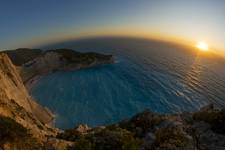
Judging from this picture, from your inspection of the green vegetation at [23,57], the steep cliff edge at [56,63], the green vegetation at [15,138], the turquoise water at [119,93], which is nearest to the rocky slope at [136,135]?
the green vegetation at [15,138]

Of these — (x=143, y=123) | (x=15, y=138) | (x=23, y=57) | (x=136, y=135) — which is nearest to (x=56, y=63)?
(x=23, y=57)

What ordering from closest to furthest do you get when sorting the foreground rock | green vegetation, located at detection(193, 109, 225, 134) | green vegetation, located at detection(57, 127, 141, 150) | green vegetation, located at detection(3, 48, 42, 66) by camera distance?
green vegetation, located at detection(57, 127, 141, 150) < the foreground rock < green vegetation, located at detection(193, 109, 225, 134) < green vegetation, located at detection(3, 48, 42, 66)

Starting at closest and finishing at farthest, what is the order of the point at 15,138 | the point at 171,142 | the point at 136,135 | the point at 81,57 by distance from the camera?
the point at 15,138
the point at 171,142
the point at 136,135
the point at 81,57

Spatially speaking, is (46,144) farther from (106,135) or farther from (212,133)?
(212,133)

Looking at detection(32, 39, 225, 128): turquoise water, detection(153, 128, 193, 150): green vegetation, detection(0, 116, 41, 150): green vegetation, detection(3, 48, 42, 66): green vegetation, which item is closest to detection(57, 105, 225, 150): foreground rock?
detection(153, 128, 193, 150): green vegetation

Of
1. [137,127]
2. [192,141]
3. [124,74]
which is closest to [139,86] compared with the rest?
[124,74]

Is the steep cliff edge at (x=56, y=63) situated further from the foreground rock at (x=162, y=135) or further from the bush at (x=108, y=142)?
the bush at (x=108, y=142)

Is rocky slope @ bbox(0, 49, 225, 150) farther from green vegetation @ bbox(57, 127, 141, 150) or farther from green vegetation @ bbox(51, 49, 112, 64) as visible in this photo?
green vegetation @ bbox(51, 49, 112, 64)

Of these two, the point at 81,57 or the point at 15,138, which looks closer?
the point at 15,138

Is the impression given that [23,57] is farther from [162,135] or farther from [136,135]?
[162,135]
